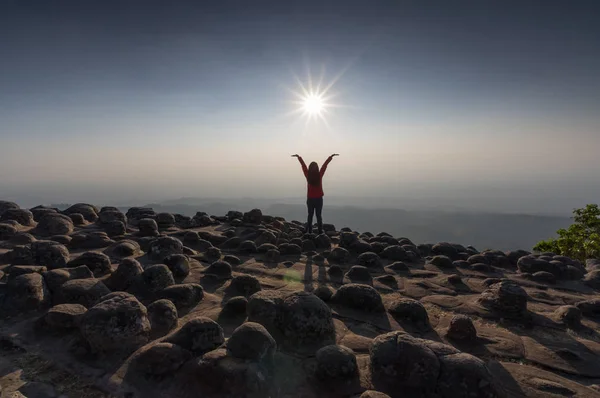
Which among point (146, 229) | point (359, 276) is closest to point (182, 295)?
point (359, 276)

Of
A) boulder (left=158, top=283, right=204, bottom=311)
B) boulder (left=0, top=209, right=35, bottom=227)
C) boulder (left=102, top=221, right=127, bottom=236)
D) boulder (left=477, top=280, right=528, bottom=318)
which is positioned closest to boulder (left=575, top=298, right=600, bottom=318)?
boulder (left=477, top=280, right=528, bottom=318)

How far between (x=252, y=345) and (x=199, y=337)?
864 mm

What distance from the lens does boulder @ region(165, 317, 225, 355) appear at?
4.67 meters

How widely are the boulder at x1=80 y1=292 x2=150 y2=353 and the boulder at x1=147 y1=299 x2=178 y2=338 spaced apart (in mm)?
283

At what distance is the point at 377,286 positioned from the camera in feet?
28.4

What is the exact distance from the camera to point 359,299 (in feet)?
22.0

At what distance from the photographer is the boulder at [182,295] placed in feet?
21.5

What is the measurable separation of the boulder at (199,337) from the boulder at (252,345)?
342 mm

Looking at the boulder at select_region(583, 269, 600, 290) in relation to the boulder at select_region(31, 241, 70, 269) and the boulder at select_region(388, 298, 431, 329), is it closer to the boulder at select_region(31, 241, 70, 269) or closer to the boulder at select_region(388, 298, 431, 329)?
the boulder at select_region(388, 298, 431, 329)

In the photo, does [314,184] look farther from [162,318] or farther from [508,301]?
[162,318]

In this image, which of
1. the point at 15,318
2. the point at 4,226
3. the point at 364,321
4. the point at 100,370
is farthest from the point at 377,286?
the point at 4,226

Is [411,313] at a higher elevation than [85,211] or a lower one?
lower

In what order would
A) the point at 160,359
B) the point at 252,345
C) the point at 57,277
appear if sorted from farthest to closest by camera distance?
the point at 57,277, the point at 252,345, the point at 160,359

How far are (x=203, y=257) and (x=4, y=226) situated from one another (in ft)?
21.7
